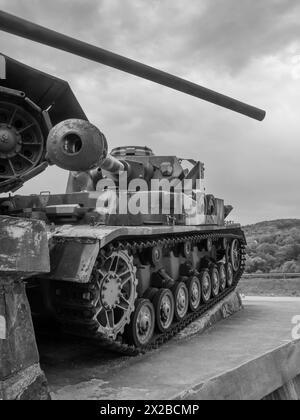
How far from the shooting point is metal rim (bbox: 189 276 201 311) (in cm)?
874

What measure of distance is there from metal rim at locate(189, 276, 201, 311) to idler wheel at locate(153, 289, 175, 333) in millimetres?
914

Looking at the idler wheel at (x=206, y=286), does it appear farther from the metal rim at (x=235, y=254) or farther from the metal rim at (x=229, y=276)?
the metal rim at (x=235, y=254)

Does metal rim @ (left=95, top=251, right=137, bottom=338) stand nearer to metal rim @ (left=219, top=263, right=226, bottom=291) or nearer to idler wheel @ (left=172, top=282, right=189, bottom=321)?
idler wheel @ (left=172, top=282, right=189, bottom=321)

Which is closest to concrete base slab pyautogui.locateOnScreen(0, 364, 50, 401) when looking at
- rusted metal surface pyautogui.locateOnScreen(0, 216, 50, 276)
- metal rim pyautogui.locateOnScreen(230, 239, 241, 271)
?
rusted metal surface pyautogui.locateOnScreen(0, 216, 50, 276)

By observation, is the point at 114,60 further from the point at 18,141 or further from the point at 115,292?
the point at 115,292

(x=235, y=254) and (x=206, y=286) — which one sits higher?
(x=235, y=254)

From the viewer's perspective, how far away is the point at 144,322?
273 inches

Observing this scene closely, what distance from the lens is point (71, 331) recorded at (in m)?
6.08

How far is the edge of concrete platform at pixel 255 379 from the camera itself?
485cm

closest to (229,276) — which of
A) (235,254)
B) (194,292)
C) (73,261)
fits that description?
(235,254)

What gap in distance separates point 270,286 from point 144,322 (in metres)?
15.6

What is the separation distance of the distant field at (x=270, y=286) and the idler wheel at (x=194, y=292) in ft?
36.9

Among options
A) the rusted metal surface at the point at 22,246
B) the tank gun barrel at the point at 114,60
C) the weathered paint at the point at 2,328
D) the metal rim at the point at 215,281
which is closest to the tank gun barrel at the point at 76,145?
the rusted metal surface at the point at 22,246
